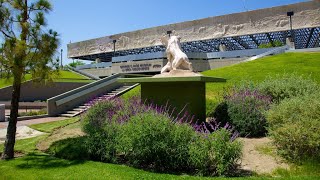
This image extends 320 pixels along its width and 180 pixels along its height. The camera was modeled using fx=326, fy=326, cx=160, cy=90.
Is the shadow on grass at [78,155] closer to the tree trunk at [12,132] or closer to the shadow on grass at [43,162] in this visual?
the shadow on grass at [43,162]

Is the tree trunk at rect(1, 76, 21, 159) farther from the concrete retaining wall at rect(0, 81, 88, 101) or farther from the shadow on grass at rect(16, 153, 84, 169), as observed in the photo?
the concrete retaining wall at rect(0, 81, 88, 101)

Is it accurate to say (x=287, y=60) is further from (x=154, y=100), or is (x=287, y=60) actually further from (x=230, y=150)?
(x=230, y=150)

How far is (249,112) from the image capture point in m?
10.8

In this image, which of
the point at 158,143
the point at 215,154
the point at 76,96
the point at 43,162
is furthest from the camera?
the point at 76,96

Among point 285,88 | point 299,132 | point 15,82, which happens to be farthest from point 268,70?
point 15,82

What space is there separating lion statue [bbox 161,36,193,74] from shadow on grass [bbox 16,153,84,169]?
4.98 meters

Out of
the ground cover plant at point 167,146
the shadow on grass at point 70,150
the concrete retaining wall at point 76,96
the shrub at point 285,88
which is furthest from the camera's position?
the concrete retaining wall at point 76,96

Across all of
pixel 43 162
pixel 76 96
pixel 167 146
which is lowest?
pixel 43 162

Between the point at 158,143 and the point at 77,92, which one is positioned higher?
the point at 77,92

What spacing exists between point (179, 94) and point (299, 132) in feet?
14.5

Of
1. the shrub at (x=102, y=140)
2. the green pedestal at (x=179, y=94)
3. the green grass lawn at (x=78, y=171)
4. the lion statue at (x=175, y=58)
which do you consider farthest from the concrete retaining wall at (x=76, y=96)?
the shrub at (x=102, y=140)

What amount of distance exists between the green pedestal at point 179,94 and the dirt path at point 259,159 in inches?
86.8

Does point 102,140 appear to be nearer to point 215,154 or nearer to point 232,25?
point 215,154

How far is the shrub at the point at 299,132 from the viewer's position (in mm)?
7238
